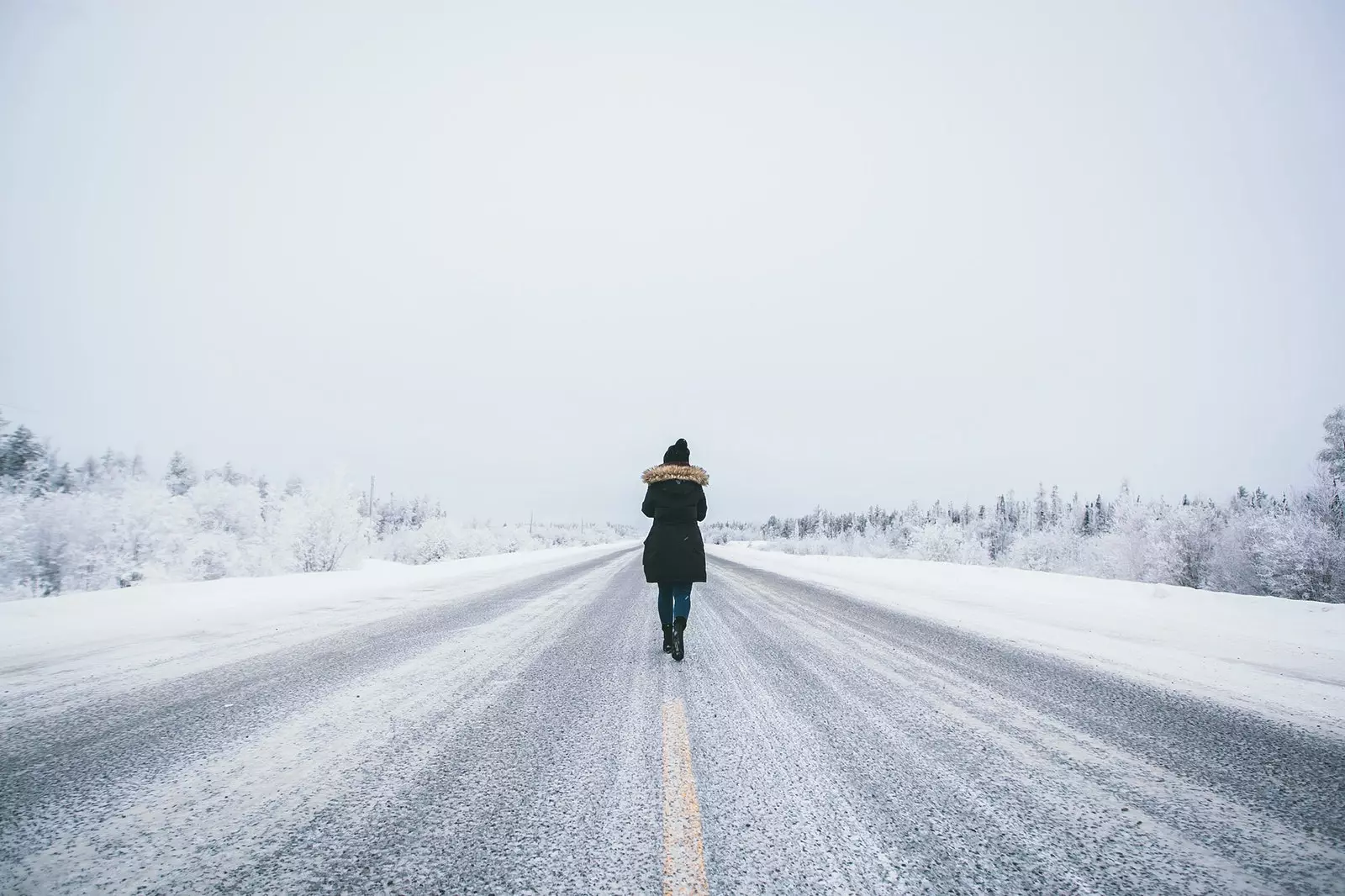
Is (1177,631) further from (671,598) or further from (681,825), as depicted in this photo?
(681,825)

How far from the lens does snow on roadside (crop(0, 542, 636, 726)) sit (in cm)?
471

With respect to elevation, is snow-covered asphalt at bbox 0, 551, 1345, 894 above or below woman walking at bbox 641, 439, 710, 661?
below

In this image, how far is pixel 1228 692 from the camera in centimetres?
460

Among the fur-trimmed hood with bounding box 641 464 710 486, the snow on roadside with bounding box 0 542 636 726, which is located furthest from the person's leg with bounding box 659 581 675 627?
the snow on roadside with bounding box 0 542 636 726

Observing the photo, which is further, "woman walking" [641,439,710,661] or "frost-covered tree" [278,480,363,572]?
"frost-covered tree" [278,480,363,572]

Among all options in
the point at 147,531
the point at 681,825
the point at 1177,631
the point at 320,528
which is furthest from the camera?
the point at 320,528

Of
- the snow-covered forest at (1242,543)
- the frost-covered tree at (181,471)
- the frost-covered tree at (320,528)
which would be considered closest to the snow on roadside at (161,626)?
the frost-covered tree at (320,528)

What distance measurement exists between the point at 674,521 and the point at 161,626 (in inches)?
292

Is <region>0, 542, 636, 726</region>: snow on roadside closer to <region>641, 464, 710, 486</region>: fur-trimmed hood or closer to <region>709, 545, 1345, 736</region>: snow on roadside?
<region>641, 464, 710, 486</region>: fur-trimmed hood

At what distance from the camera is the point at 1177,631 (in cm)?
765

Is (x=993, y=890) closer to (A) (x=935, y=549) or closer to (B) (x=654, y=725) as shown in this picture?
(B) (x=654, y=725)

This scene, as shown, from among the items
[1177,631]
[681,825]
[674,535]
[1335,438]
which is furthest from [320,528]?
[1335,438]

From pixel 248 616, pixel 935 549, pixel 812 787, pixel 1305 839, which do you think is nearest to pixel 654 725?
pixel 812 787

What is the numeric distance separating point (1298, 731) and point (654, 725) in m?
4.44
